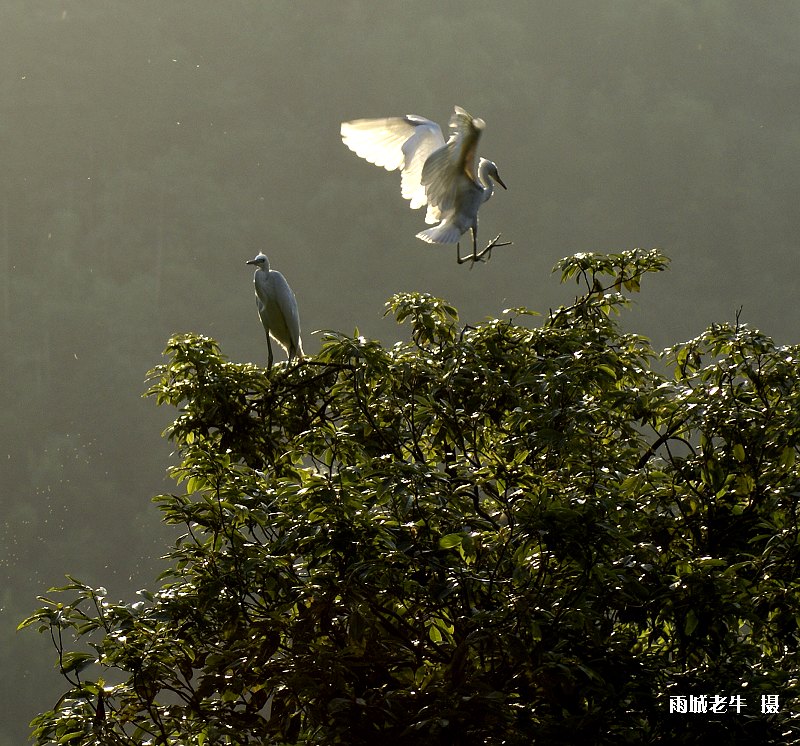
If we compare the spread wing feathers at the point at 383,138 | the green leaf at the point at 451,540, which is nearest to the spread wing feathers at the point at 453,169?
the spread wing feathers at the point at 383,138

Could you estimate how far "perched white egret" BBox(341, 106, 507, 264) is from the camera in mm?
2936

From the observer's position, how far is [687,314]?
15656 mm

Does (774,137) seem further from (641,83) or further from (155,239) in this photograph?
(155,239)

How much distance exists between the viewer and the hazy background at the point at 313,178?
14438 mm

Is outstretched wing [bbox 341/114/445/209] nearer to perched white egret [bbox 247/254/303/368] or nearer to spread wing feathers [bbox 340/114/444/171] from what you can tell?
spread wing feathers [bbox 340/114/444/171]

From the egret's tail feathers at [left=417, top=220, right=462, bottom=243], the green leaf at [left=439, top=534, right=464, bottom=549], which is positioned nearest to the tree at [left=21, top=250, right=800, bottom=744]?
the green leaf at [left=439, top=534, right=464, bottom=549]

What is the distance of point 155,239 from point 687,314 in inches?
284

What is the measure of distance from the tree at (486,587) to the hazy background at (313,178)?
11050 millimetres

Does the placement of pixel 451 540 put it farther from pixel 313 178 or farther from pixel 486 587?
pixel 313 178

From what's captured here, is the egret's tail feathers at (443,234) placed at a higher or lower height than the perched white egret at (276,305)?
lower

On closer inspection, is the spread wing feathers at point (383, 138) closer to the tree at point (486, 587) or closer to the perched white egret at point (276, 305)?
the perched white egret at point (276, 305)

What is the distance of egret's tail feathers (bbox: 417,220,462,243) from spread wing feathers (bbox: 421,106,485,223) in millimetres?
40

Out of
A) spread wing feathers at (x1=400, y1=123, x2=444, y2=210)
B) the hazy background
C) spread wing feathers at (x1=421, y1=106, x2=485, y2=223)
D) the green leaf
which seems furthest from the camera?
A: the hazy background

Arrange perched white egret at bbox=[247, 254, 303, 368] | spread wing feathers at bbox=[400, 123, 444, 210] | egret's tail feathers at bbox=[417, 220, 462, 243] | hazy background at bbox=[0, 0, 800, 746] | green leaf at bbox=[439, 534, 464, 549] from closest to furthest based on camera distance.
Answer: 1. green leaf at bbox=[439, 534, 464, 549]
2. egret's tail feathers at bbox=[417, 220, 462, 243]
3. spread wing feathers at bbox=[400, 123, 444, 210]
4. perched white egret at bbox=[247, 254, 303, 368]
5. hazy background at bbox=[0, 0, 800, 746]
